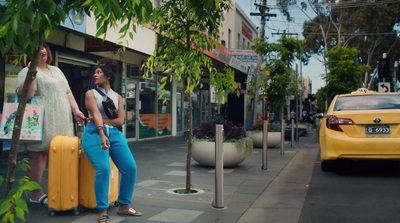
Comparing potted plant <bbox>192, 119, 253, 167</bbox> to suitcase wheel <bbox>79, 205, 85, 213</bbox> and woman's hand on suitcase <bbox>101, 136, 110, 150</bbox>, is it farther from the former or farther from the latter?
woman's hand on suitcase <bbox>101, 136, 110, 150</bbox>

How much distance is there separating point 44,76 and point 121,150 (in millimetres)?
1216

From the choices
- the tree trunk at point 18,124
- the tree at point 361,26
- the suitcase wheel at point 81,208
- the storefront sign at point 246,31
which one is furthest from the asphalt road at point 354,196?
the storefront sign at point 246,31

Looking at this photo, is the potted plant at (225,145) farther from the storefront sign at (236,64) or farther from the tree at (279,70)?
the storefront sign at (236,64)

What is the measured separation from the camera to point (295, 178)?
25.1ft

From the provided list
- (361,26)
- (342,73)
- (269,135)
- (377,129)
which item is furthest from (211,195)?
(361,26)

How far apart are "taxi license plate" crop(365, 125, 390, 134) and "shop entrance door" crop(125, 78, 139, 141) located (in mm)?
9260

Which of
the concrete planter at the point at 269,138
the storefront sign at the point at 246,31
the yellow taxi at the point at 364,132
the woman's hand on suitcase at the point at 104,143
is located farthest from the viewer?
the storefront sign at the point at 246,31

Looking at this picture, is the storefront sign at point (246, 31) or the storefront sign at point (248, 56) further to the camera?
the storefront sign at point (246, 31)

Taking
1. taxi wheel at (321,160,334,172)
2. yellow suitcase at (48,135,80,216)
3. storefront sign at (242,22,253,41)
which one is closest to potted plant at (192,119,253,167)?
taxi wheel at (321,160,334,172)

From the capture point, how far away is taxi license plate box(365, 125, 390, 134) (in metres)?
7.33

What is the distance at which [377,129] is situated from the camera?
24.2 feet

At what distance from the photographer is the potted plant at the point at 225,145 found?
27.5 feet

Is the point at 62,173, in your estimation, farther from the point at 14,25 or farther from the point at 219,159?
the point at 14,25

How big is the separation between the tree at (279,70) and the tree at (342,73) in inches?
299
